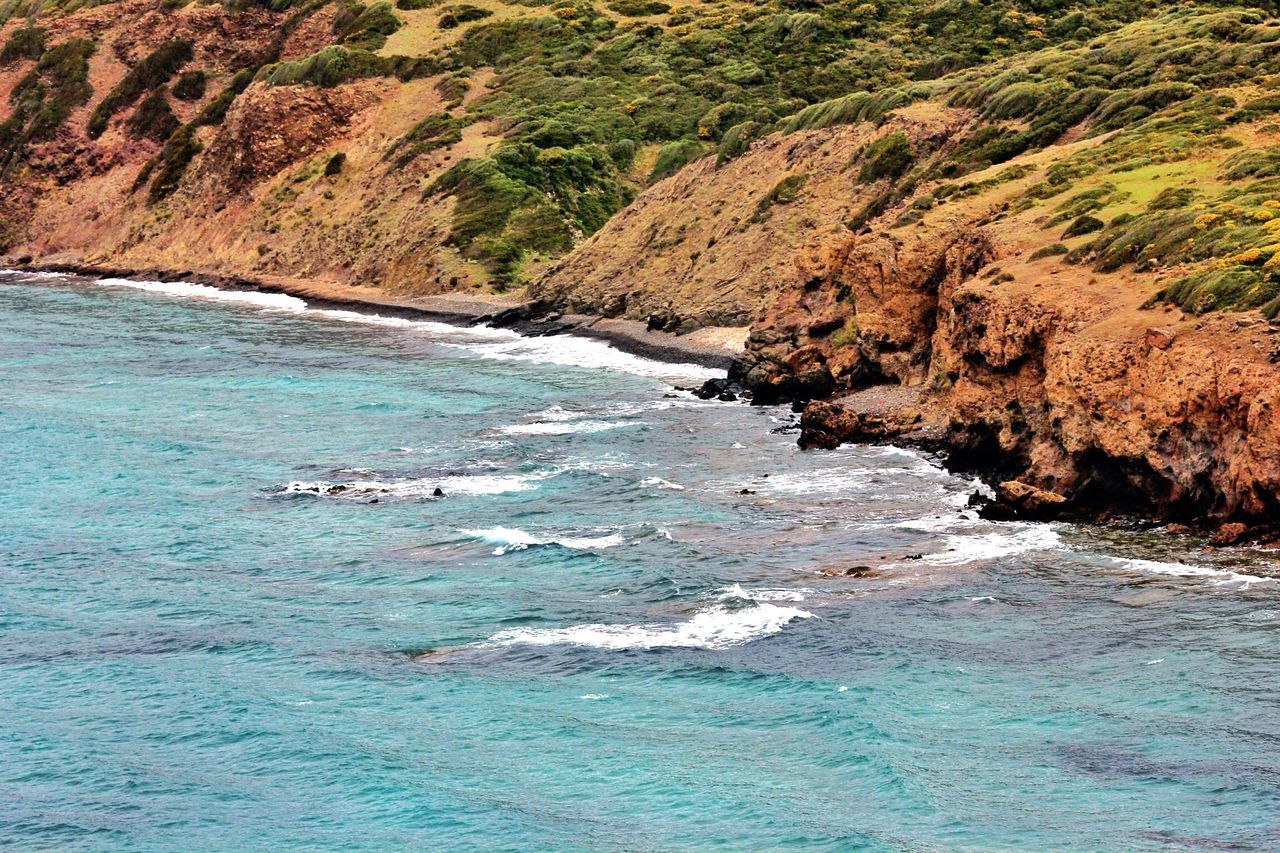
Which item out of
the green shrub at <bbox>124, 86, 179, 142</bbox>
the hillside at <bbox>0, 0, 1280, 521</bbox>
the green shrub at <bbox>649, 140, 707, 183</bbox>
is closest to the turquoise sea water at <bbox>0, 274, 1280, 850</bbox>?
the hillside at <bbox>0, 0, 1280, 521</bbox>

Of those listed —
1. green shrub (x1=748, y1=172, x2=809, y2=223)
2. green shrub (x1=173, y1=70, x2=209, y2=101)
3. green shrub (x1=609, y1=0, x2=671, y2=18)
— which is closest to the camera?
green shrub (x1=748, y1=172, x2=809, y2=223)

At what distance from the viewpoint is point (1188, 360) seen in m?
41.7

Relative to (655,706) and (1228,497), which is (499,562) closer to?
(655,706)

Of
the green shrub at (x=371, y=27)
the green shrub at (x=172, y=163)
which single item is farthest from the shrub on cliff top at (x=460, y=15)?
the green shrub at (x=172, y=163)

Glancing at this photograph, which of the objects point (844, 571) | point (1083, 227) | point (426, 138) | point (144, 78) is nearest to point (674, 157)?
point (426, 138)

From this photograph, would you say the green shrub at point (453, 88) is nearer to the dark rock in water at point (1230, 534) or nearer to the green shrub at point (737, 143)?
the green shrub at point (737, 143)

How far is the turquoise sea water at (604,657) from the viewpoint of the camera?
27.5 meters

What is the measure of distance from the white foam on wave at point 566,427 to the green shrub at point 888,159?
25710 mm

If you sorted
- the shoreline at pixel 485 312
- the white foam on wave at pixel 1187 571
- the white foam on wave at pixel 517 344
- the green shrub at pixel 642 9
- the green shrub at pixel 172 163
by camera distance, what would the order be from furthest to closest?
1. the green shrub at pixel 642 9
2. the green shrub at pixel 172 163
3. the shoreline at pixel 485 312
4. the white foam on wave at pixel 517 344
5. the white foam on wave at pixel 1187 571

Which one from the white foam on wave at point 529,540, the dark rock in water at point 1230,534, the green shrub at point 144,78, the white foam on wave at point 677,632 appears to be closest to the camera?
the white foam on wave at point 677,632

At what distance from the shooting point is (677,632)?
35.9m

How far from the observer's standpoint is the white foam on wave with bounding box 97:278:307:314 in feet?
338

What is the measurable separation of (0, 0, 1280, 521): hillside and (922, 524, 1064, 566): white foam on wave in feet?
8.51

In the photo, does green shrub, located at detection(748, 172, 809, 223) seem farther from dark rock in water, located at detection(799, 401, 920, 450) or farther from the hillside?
dark rock in water, located at detection(799, 401, 920, 450)
